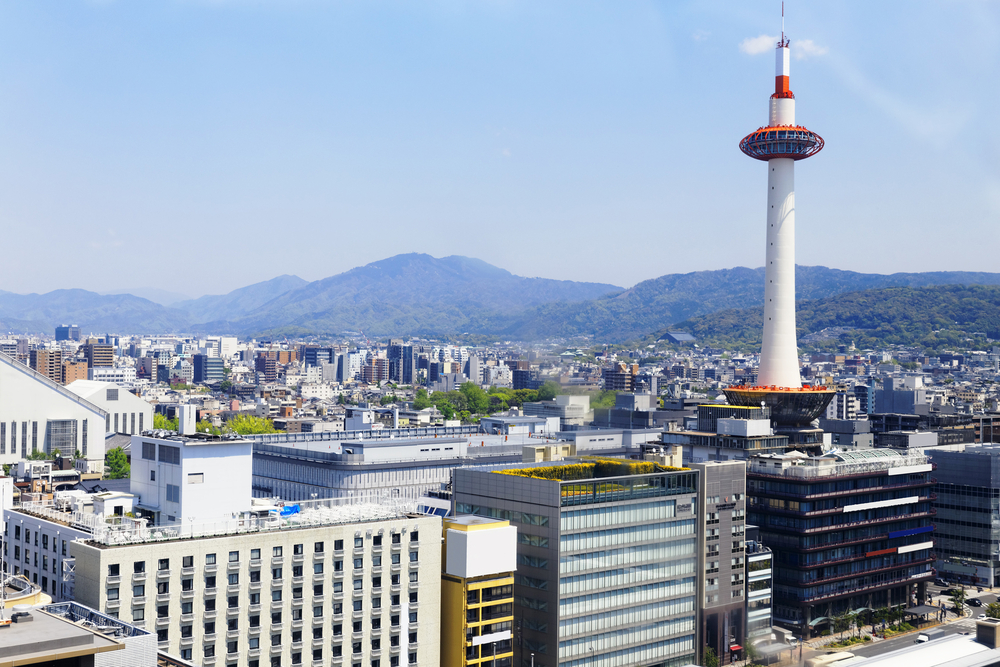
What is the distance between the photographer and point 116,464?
4668 inches

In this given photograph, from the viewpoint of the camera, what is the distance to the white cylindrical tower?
329 ft

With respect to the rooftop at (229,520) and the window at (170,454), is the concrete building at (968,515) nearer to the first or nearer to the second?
the rooftop at (229,520)

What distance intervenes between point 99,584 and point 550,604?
23.5m

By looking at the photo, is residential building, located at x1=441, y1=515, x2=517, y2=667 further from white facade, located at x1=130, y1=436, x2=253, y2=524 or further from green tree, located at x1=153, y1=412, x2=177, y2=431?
green tree, located at x1=153, y1=412, x2=177, y2=431

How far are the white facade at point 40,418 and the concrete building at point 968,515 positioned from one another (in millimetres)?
96977

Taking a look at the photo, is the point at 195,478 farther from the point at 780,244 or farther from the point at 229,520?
the point at 780,244

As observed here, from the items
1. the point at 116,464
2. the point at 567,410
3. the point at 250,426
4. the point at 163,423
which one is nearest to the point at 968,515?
the point at 567,410

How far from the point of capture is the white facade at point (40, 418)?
409ft

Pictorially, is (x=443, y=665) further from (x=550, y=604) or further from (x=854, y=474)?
(x=854, y=474)

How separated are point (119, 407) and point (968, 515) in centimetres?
11134

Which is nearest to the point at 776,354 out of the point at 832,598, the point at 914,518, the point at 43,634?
the point at 914,518

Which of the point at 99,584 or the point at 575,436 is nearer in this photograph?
the point at 99,584

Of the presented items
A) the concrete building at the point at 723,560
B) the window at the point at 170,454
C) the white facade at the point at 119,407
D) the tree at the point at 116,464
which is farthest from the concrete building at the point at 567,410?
the window at the point at 170,454

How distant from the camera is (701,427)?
8675 centimetres
